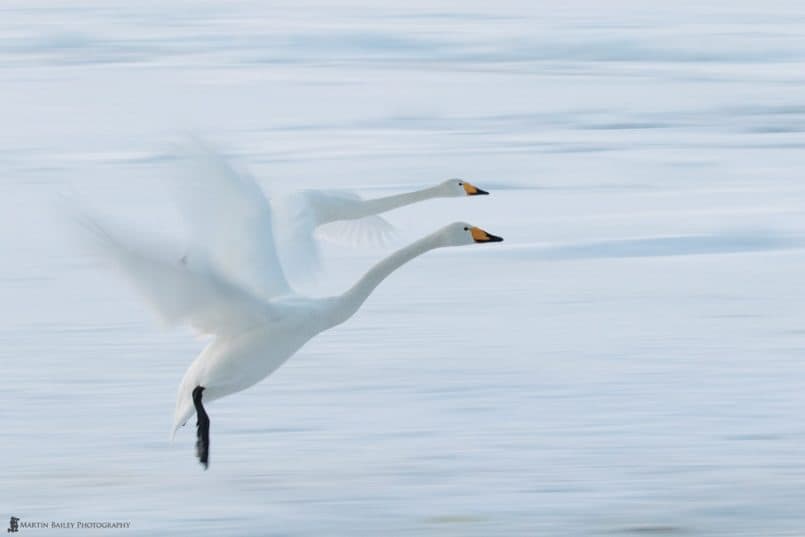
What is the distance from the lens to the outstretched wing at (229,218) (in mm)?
4914

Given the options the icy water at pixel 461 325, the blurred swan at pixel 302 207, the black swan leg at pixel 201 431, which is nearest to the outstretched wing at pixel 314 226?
the blurred swan at pixel 302 207

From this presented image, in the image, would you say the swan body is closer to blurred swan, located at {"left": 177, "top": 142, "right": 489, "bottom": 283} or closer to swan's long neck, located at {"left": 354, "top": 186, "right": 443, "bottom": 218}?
blurred swan, located at {"left": 177, "top": 142, "right": 489, "bottom": 283}

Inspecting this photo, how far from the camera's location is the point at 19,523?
4254 mm

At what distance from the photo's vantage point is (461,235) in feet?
16.8

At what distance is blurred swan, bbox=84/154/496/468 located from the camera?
476 centimetres

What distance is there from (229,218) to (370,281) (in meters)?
0.46

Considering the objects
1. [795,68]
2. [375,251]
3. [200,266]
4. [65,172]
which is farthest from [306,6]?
[200,266]

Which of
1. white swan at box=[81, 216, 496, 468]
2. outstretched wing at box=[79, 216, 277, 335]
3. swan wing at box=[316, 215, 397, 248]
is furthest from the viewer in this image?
swan wing at box=[316, 215, 397, 248]

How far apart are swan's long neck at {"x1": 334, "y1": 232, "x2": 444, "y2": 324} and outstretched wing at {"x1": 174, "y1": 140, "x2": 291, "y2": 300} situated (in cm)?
22

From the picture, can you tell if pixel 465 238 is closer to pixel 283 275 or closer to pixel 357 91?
pixel 283 275

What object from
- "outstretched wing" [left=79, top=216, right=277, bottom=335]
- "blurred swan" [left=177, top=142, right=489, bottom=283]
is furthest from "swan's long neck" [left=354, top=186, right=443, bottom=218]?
"outstretched wing" [left=79, top=216, right=277, bottom=335]

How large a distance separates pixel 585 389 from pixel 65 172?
18.5ft

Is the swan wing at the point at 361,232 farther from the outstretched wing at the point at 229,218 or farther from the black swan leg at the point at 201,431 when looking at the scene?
the black swan leg at the point at 201,431

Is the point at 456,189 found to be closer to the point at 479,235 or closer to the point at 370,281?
the point at 479,235
